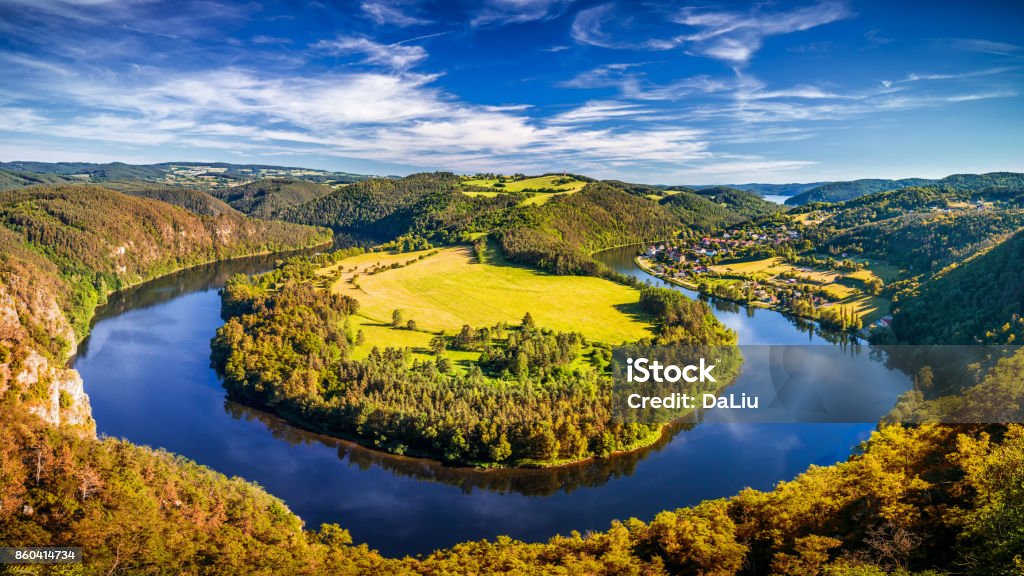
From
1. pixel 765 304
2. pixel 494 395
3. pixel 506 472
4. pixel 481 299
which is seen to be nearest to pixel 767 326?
pixel 765 304

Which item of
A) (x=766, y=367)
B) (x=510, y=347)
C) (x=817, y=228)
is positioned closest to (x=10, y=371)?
(x=510, y=347)

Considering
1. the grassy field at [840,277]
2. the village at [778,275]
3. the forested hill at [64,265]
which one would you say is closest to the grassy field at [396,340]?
the forested hill at [64,265]

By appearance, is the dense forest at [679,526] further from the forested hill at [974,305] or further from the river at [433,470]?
the forested hill at [974,305]

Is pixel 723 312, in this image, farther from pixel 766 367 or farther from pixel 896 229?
pixel 896 229

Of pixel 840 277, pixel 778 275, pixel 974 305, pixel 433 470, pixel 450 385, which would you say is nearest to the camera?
pixel 433 470

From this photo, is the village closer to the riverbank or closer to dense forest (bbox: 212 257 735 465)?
the riverbank

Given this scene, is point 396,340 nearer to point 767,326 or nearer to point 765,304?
point 767,326
